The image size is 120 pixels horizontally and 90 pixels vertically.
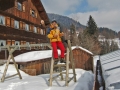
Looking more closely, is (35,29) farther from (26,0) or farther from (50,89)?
(50,89)

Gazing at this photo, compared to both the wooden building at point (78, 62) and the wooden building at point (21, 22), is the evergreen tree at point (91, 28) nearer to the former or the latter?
the wooden building at point (21, 22)

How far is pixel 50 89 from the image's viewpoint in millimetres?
6469

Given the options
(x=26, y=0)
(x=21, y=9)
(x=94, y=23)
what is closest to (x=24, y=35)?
(x=21, y=9)

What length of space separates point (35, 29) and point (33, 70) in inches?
436

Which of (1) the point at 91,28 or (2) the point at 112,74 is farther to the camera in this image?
(1) the point at 91,28

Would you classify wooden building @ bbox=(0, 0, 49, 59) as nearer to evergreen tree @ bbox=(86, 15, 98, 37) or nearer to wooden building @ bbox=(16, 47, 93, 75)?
wooden building @ bbox=(16, 47, 93, 75)

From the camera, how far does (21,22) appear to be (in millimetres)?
19406

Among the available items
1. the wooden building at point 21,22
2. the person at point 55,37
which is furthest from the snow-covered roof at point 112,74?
the wooden building at point 21,22

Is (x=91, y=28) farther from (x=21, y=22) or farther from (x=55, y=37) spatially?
(x=55, y=37)

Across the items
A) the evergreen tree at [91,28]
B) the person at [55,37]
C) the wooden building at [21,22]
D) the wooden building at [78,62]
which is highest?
the evergreen tree at [91,28]

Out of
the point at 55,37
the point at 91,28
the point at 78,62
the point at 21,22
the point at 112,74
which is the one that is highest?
the point at 91,28

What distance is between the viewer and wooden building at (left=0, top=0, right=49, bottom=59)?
636 inches

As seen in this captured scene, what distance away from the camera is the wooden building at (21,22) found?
1616 centimetres

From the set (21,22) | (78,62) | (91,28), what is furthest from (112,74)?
(91,28)
